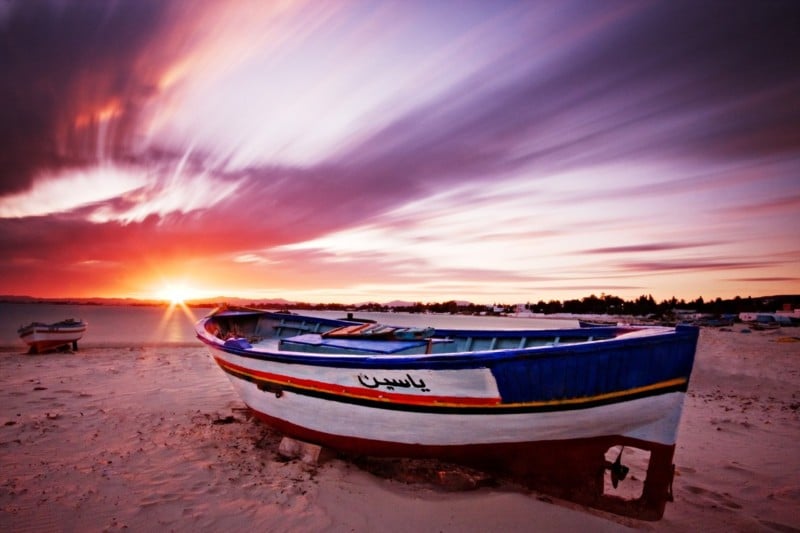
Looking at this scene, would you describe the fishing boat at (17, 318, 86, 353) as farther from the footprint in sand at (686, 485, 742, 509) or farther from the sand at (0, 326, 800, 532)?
the footprint in sand at (686, 485, 742, 509)

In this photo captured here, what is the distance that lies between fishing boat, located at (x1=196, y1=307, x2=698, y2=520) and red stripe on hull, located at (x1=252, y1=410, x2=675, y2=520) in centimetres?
1

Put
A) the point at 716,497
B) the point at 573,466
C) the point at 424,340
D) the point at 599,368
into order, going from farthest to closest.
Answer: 1. the point at 424,340
2. the point at 716,497
3. the point at 573,466
4. the point at 599,368

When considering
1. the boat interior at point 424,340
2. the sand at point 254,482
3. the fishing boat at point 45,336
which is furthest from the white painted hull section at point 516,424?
the fishing boat at point 45,336

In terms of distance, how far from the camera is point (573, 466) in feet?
18.0

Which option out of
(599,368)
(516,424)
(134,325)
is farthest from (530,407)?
(134,325)

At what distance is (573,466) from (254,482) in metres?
4.76

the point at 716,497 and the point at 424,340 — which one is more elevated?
the point at 424,340

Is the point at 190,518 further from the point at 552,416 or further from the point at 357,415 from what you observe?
the point at 552,416

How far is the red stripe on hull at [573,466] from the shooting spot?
210 inches

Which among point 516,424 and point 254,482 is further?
point 254,482

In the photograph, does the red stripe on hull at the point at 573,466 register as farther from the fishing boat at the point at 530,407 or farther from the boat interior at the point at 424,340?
the boat interior at the point at 424,340

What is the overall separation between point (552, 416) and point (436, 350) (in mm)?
3682

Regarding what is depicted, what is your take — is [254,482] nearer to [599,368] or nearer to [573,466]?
[573,466]

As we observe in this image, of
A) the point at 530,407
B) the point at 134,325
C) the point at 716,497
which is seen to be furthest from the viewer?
the point at 134,325
